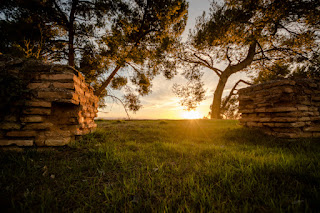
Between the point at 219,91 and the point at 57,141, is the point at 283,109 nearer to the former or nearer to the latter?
the point at 57,141

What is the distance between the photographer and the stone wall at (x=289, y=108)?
3.60 m

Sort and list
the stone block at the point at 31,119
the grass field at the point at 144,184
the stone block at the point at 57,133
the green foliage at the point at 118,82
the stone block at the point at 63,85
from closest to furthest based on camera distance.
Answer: the grass field at the point at 144,184 → the stone block at the point at 31,119 → the stone block at the point at 57,133 → the stone block at the point at 63,85 → the green foliage at the point at 118,82

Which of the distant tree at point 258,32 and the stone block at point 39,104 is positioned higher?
the distant tree at point 258,32

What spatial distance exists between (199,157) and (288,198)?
4.73 feet

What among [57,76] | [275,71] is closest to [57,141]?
[57,76]

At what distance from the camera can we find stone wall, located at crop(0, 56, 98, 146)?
2.59 m

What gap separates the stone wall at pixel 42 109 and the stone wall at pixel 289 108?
582cm

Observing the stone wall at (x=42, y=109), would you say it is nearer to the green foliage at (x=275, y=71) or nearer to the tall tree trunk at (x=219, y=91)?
the tall tree trunk at (x=219, y=91)

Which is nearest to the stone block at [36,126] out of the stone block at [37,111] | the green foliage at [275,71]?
the stone block at [37,111]

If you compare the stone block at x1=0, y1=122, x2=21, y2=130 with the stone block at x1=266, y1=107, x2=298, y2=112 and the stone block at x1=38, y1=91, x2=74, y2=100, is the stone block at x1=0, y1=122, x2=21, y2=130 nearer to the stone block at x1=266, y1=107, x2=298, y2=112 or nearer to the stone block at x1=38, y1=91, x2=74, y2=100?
the stone block at x1=38, y1=91, x2=74, y2=100

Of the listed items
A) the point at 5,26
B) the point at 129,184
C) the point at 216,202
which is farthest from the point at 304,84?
the point at 5,26

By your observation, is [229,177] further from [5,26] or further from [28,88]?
[5,26]

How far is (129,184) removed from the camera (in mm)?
1682

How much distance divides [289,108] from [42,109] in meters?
6.62
